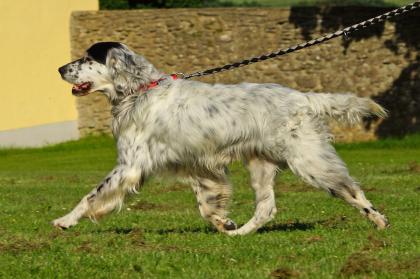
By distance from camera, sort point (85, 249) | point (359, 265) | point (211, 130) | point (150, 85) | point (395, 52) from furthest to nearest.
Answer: point (395, 52) → point (150, 85) → point (211, 130) → point (85, 249) → point (359, 265)

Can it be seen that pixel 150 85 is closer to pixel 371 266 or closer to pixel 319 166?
pixel 319 166

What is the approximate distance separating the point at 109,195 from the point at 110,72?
1.11 meters

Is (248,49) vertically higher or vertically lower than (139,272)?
lower

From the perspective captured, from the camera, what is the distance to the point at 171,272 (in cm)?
835

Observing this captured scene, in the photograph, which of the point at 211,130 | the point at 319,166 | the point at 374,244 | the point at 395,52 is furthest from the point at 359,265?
the point at 395,52

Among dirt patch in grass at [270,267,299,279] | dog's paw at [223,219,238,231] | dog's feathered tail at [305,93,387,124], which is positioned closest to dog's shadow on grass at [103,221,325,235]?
dog's paw at [223,219,238,231]

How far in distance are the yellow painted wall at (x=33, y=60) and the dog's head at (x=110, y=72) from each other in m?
17.7

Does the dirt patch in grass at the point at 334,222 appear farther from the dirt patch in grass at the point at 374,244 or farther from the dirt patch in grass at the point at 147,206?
the dirt patch in grass at the point at 147,206

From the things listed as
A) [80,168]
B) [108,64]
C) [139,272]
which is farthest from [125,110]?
[80,168]

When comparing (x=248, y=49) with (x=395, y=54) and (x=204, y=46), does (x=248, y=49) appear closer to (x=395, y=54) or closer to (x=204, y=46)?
(x=204, y=46)

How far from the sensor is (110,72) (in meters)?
10.8

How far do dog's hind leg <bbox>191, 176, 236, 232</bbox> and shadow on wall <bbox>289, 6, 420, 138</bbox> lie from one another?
52.3 feet

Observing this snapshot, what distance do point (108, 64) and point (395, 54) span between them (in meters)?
16.6

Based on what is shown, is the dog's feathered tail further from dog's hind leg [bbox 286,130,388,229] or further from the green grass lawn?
the green grass lawn
